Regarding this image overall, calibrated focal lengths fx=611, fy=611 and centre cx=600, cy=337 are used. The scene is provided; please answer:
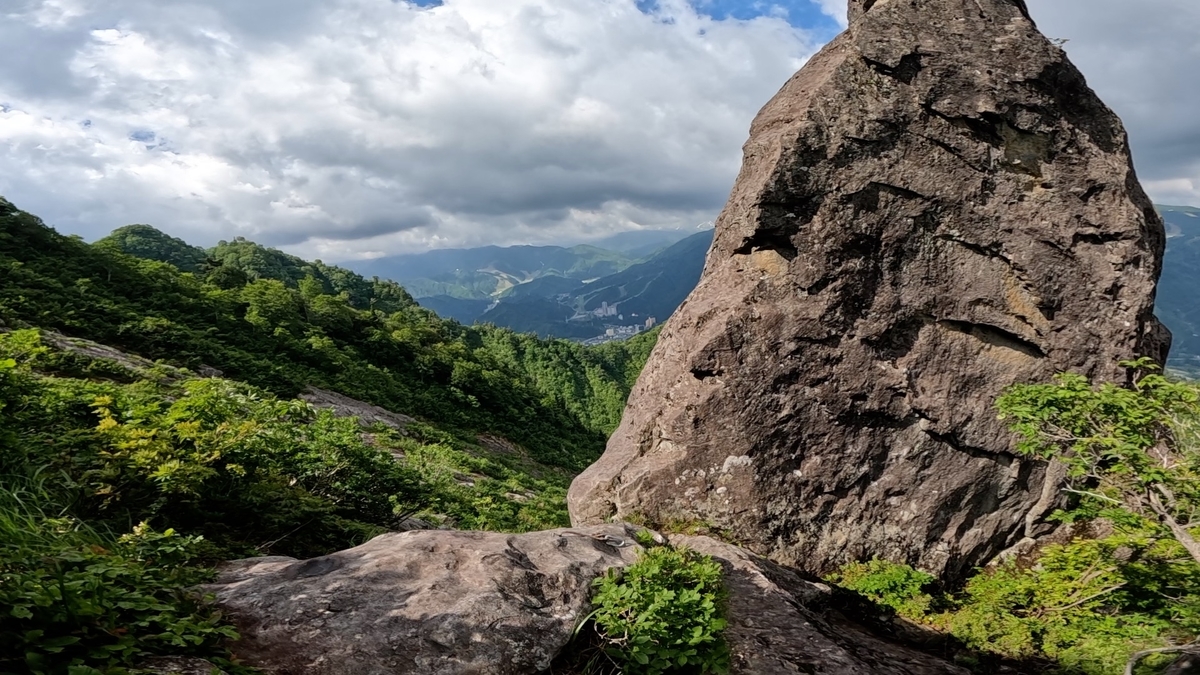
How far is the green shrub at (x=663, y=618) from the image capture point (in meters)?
5.49

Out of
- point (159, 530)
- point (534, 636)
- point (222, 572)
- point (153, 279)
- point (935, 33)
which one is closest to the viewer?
point (534, 636)

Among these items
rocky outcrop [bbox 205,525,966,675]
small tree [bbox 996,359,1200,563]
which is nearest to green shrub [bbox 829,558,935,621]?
rocky outcrop [bbox 205,525,966,675]

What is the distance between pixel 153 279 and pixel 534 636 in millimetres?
33917

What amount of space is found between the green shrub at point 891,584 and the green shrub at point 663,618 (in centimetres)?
463

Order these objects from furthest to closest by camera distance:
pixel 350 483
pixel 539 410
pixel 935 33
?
pixel 539 410, pixel 935 33, pixel 350 483

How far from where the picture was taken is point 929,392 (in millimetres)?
10648

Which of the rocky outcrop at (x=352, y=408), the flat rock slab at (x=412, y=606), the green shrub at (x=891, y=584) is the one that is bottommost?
the rocky outcrop at (x=352, y=408)

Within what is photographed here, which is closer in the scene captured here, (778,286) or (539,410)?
(778,286)

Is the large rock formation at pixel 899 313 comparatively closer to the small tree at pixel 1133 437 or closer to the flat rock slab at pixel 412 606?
the small tree at pixel 1133 437

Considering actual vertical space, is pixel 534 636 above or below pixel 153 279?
below

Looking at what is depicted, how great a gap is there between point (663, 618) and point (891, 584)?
583 centimetres

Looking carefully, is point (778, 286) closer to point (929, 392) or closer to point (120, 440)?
point (929, 392)

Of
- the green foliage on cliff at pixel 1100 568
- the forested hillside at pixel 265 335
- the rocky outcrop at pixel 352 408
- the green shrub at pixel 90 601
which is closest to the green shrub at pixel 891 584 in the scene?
the green foliage on cliff at pixel 1100 568

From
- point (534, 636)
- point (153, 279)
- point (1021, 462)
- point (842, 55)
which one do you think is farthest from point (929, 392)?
point (153, 279)
